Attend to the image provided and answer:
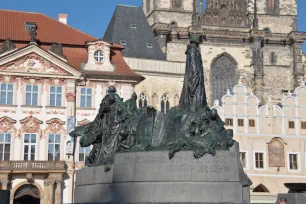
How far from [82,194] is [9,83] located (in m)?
16.1

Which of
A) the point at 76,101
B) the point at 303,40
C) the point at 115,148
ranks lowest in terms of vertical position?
the point at 115,148

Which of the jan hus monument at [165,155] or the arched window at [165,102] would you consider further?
the arched window at [165,102]

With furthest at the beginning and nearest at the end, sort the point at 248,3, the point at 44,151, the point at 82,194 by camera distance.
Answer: the point at 248,3 → the point at 44,151 → the point at 82,194

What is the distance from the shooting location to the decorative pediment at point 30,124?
26.6 m

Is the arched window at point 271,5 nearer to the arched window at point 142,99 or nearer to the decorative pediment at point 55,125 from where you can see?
the arched window at point 142,99

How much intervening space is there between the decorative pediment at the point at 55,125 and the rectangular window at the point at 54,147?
0.97 feet

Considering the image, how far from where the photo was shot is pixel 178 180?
1051 cm

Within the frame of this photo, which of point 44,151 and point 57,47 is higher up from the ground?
point 57,47

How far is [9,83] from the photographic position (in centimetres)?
2692

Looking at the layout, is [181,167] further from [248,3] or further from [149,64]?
[248,3]

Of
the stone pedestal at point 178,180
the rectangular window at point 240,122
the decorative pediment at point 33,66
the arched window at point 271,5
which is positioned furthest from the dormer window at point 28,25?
the arched window at point 271,5

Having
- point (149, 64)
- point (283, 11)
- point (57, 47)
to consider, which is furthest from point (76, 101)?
point (283, 11)

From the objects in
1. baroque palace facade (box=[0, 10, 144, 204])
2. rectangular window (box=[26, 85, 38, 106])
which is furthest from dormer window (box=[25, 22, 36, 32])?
rectangular window (box=[26, 85, 38, 106])

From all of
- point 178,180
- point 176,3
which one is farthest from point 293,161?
point 178,180
